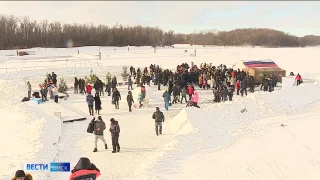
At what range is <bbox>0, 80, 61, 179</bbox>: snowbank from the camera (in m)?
10.1

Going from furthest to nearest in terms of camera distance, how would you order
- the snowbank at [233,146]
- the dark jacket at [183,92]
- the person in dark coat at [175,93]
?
the dark jacket at [183,92], the person in dark coat at [175,93], the snowbank at [233,146]

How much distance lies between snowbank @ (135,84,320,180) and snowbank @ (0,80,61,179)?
3.31 metres

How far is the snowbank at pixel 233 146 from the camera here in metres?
8.69

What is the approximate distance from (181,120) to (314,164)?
554 centimetres

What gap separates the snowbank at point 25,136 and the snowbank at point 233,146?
3.31 m

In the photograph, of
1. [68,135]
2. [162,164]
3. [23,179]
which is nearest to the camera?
[23,179]

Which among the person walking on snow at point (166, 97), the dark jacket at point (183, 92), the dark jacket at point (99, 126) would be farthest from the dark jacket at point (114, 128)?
the dark jacket at point (183, 92)

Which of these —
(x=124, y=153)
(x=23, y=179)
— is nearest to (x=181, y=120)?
(x=124, y=153)

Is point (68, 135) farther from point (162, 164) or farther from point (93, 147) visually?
point (162, 164)

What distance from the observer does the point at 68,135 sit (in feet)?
42.2

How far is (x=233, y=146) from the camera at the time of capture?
35.9 feet

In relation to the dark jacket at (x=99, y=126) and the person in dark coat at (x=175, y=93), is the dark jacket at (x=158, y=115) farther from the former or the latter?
the person in dark coat at (x=175, y=93)

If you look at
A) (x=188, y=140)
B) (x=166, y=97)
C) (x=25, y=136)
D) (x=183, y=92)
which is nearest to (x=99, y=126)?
(x=188, y=140)

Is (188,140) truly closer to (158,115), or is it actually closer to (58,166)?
(158,115)
